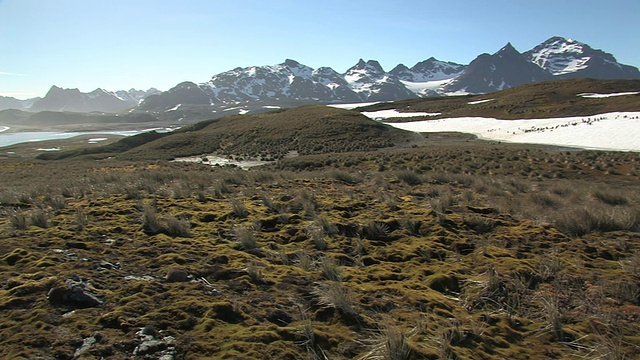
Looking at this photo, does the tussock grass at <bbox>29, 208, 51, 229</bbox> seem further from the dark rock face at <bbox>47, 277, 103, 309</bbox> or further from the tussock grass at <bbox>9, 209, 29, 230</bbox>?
the dark rock face at <bbox>47, 277, 103, 309</bbox>

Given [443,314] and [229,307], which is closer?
[229,307]

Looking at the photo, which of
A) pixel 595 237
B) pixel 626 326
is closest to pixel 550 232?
pixel 595 237

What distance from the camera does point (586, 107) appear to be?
6662 centimetres

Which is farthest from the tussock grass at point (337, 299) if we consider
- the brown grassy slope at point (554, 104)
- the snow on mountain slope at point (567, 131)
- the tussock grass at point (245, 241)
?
the brown grassy slope at point (554, 104)

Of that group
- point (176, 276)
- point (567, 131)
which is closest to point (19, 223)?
point (176, 276)

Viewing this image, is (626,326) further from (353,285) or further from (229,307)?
(229,307)

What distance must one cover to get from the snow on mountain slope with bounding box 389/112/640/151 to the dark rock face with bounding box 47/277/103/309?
4435cm

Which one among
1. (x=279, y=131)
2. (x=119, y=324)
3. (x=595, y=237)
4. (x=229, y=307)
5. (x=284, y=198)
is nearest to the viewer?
(x=119, y=324)

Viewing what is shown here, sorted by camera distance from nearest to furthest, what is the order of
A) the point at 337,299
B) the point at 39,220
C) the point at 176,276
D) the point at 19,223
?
the point at 337,299, the point at 176,276, the point at 19,223, the point at 39,220

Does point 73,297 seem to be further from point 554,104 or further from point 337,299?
point 554,104

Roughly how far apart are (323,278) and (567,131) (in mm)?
50992

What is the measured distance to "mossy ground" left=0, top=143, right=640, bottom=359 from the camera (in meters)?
3.80

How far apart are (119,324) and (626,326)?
5.90 meters

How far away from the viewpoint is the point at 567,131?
45344 millimetres
